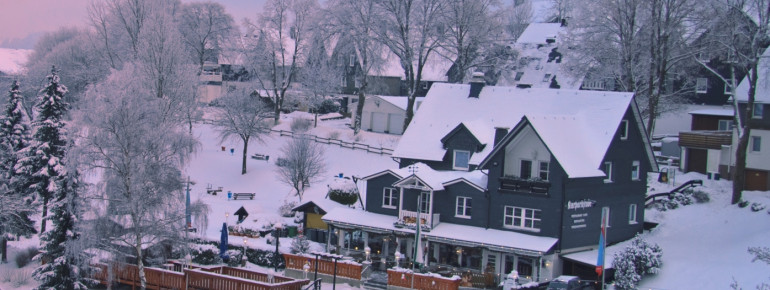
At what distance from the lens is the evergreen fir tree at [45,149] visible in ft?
133

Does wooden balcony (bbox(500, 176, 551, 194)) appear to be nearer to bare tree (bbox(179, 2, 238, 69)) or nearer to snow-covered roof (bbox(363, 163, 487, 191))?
snow-covered roof (bbox(363, 163, 487, 191))

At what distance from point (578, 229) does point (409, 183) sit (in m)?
8.17

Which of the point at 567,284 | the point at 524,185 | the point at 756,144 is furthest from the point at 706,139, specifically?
the point at 567,284

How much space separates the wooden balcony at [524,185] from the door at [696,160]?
16.8 meters

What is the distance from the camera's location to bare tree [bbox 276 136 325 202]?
50.4 metres

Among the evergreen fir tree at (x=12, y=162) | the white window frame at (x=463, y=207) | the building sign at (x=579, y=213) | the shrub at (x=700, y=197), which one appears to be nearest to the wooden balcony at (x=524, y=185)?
the building sign at (x=579, y=213)

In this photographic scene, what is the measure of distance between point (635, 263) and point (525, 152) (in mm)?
7145

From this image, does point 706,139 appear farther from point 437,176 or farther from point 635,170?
point 437,176

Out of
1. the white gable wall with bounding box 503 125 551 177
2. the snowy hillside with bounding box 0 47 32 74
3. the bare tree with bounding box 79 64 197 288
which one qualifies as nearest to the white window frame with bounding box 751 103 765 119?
the white gable wall with bounding box 503 125 551 177

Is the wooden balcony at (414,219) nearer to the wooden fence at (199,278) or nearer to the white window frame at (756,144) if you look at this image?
the wooden fence at (199,278)

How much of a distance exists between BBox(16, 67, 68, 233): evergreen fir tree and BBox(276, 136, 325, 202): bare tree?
13735 mm

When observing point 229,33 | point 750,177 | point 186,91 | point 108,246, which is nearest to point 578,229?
point 750,177

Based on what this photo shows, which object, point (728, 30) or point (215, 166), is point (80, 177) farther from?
point (728, 30)

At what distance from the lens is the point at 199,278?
33.6 m
